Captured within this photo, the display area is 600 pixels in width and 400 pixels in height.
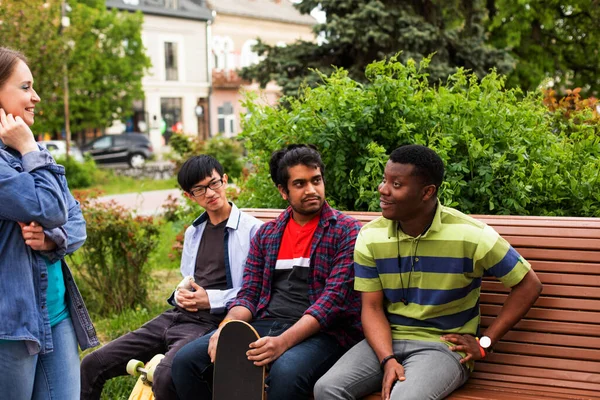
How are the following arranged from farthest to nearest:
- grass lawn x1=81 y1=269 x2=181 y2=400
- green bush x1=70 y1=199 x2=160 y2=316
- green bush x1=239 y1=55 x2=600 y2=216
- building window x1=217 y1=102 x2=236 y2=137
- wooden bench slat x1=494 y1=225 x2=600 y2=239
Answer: building window x1=217 y1=102 x2=236 y2=137, green bush x1=70 y1=199 x2=160 y2=316, grass lawn x1=81 y1=269 x2=181 y2=400, green bush x1=239 y1=55 x2=600 y2=216, wooden bench slat x1=494 y1=225 x2=600 y2=239

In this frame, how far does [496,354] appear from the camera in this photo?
10.8 feet

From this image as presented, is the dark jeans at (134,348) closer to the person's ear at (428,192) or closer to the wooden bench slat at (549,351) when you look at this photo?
the person's ear at (428,192)

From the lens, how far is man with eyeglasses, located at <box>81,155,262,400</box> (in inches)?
146

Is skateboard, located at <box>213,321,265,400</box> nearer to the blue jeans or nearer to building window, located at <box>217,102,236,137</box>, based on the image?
the blue jeans

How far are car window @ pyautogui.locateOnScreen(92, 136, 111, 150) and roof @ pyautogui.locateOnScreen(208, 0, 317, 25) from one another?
13598 mm

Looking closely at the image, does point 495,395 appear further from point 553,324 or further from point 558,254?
point 558,254

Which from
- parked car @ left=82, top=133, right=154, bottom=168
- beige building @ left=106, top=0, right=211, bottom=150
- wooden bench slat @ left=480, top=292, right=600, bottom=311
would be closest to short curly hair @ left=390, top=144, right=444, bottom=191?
wooden bench slat @ left=480, top=292, right=600, bottom=311

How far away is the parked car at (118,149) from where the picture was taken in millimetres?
27094

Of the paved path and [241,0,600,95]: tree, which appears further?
the paved path

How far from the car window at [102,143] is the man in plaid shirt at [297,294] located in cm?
2477

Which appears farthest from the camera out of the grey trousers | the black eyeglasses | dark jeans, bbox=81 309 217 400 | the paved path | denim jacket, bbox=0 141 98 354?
the paved path

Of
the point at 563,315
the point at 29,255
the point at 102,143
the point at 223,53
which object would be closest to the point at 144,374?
the point at 29,255

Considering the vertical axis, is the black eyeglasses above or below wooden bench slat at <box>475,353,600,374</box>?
above

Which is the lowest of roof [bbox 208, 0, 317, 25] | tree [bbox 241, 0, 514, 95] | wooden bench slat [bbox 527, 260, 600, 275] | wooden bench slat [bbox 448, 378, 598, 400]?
wooden bench slat [bbox 448, 378, 598, 400]
